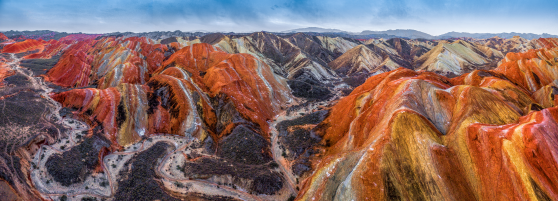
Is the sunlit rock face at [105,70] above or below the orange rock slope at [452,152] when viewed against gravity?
above

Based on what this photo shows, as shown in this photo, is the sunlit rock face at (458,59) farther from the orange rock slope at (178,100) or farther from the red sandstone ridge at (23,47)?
the red sandstone ridge at (23,47)

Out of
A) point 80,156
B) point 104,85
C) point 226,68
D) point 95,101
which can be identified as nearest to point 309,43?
point 226,68

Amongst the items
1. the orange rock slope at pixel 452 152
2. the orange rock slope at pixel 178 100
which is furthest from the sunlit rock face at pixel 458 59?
the orange rock slope at pixel 452 152

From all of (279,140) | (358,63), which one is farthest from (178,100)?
(358,63)

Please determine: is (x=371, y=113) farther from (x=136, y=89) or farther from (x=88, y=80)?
(x=88, y=80)

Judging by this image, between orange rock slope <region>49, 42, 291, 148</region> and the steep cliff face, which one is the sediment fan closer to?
orange rock slope <region>49, 42, 291, 148</region>

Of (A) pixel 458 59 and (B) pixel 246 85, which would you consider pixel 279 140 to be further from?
(A) pixel 458 59

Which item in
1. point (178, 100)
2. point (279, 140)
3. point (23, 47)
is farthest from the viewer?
point (23, 47)
